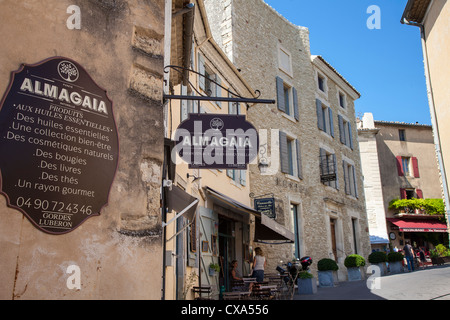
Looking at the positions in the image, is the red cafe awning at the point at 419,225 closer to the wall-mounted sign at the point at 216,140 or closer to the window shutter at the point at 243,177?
the window shutter at the point at 243,177

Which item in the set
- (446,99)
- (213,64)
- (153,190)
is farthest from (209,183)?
(153,190)

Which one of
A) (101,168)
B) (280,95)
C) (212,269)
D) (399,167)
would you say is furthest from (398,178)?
(101,168)

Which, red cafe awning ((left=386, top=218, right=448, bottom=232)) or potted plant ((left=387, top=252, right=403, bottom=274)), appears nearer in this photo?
potted plant ((left=387, top=252, right=403, bottom=274))

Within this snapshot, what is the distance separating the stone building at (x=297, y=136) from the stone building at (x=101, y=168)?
420 inches

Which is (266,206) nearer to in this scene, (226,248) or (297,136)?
(226,248)

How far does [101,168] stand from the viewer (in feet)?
8.76

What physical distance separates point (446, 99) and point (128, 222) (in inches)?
437

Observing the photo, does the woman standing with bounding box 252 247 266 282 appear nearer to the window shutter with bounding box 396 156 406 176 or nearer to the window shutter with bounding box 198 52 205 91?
the window shutter with bounding box 198 52 205 91

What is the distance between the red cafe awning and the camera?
2808cm

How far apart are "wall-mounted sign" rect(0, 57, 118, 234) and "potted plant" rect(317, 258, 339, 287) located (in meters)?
11.3

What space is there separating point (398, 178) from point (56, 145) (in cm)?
3091

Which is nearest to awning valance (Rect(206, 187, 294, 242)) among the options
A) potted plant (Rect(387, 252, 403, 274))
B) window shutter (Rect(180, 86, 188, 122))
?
window shutter (Rect(180, 86, 188, 122))

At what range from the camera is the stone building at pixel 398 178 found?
94.1 feet
